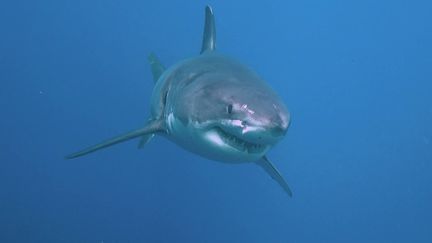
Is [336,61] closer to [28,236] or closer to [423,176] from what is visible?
[423,176]

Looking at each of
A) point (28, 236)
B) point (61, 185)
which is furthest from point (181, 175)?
point (28, 236)

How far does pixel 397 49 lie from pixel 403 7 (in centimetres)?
338

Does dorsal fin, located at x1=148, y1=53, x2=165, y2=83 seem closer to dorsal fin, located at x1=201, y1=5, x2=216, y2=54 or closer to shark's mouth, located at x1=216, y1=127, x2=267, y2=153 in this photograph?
dorsal fin, located at x1=201, y1=5, x2=216, y2=54

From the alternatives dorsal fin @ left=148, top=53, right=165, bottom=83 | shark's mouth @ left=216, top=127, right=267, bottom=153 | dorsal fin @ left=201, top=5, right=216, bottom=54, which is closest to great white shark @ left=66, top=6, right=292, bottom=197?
A: shark's mouth @ left=216, top=127, right=267, bottom=153

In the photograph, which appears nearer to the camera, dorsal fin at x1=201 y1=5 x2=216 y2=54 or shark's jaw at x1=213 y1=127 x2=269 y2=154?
shark's jaw at x1=213 y1=127 x2=269 y2=154

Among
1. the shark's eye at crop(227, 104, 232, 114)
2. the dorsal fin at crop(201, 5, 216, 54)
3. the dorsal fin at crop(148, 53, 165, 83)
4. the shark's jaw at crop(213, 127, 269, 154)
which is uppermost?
the dorsal fin at crop(201, 5, 216, 54)

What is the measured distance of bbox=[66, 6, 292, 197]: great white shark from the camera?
300cm

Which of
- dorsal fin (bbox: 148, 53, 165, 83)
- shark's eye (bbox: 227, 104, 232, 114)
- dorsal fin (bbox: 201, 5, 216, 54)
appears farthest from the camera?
dorsal fin (bbox: 148, 53, 165, 83)

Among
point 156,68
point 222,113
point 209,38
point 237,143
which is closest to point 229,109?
point 222,113

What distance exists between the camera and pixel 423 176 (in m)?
22.2

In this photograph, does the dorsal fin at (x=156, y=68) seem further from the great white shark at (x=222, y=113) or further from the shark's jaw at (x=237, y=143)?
the shark's jaw at (x=237, y=143)

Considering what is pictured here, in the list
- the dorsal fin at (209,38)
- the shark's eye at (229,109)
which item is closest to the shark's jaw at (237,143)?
the shark's eye at (229,109)

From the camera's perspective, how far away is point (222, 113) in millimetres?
3184

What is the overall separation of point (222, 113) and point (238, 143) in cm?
27
